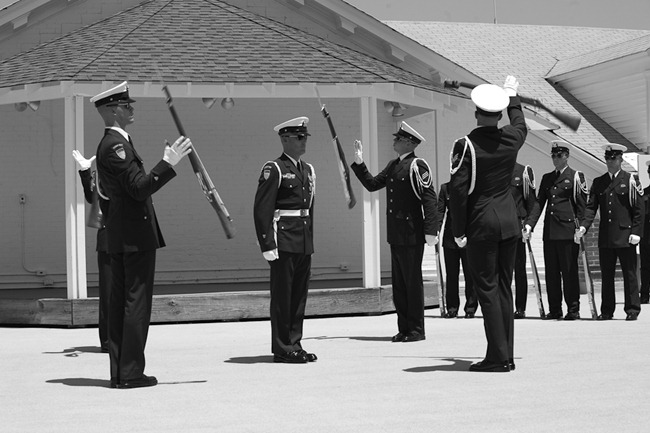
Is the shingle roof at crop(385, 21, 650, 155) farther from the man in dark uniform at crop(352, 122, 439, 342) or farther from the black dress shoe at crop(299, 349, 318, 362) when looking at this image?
the black dress shoe at crop(299, 349, 318, 362)

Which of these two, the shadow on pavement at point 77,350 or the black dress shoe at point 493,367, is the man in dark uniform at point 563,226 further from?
the shadow on pavement at point 77,350

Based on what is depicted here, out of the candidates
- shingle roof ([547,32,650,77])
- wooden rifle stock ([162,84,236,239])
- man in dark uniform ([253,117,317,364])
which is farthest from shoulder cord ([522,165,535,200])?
shingle roof ([547,32,650,77])

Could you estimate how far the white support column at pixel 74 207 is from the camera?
1309cm

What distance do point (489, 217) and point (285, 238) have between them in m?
1.89

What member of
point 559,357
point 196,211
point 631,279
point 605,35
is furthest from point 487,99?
point 605,35

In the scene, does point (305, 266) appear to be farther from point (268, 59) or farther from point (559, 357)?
point (268, 59)

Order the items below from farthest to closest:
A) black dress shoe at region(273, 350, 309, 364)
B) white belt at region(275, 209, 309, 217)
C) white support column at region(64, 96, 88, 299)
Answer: white support column at region(64, 96, 88, 299)
white belt at region(275, 209, 309, 217)
black dress shoe at region(273, 350, 309, 364)

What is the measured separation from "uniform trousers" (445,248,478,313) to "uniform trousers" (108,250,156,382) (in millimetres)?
6378

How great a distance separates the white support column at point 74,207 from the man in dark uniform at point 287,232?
444cm

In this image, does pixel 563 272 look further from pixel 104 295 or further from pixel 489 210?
pixel 104 295

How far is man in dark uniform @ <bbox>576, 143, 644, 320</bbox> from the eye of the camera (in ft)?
40.8

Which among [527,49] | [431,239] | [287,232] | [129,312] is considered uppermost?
[527,49]

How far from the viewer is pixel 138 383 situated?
25.1 feet

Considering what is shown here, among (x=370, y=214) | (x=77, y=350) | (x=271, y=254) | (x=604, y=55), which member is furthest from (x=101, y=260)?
(x=604, y=55)
